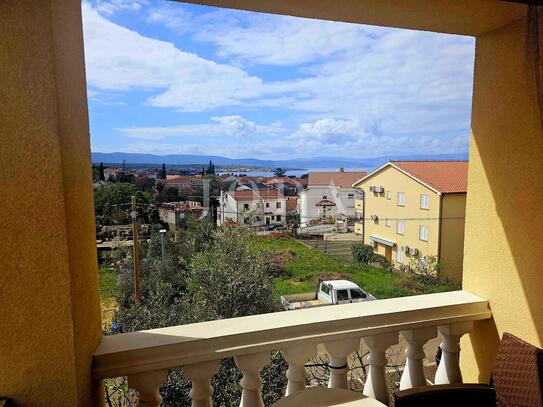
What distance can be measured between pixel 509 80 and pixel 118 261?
2.01 meters

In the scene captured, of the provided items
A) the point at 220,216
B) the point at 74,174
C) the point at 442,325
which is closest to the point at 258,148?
the point at 220,216

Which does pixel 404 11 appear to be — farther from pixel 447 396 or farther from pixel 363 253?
pixel 447 396

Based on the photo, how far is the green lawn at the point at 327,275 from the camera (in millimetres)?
1939

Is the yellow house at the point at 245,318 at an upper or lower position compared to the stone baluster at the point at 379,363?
upper

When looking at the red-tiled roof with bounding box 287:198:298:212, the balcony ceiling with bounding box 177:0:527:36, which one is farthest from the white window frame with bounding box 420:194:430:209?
the balcony ceiling with bounding box 177:0:527:36

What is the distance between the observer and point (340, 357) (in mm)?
1396

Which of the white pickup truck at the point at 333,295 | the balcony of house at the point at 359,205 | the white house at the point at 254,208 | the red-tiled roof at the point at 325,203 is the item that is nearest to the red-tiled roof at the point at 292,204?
the white house at the point at 254,208

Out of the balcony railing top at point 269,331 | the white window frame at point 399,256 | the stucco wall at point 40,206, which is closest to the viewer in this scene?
the stucco wall at point 40,206

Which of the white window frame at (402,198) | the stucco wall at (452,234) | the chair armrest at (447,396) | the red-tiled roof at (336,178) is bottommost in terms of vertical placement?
the chair armrest at (447,396)

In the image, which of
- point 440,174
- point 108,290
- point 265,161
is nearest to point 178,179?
point 265,161

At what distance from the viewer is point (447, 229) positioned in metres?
1.92

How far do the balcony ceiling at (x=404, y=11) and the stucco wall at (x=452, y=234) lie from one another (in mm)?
882

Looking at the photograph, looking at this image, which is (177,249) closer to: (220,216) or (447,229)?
(220,216)

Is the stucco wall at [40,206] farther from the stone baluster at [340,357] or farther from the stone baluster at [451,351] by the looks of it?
the stone baluster at [451,351]
